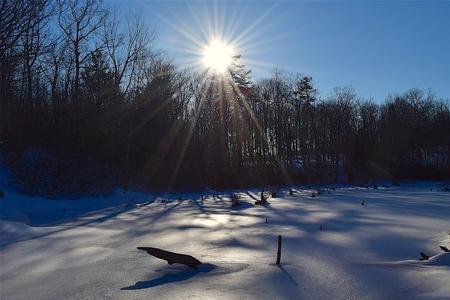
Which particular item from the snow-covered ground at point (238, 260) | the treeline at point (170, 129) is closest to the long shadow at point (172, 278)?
the snow-covered ground at point (238, 260)

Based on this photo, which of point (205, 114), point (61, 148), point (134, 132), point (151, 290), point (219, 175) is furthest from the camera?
point (205, 114)

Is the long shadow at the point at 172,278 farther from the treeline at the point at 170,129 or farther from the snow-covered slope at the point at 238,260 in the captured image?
the treeline at the point at 170,129

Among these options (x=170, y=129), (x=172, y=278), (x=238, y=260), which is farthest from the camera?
(x=170, y=129)

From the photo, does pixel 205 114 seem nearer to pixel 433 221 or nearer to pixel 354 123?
pixel 354 123

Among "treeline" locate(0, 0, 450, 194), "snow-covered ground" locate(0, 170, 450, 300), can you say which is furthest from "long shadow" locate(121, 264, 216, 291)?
"treeline" locate(0, 0, 450, 194)

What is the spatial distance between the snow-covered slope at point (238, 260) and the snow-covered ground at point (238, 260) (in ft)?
0.04

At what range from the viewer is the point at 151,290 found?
516 cm

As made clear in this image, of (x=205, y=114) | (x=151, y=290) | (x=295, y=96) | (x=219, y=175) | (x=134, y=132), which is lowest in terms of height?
(x=151, y=290)

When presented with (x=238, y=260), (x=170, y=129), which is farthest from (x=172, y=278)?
(x=170, y=129)

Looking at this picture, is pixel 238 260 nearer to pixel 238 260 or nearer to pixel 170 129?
pixel 238 260

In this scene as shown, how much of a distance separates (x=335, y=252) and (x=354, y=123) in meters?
52.6

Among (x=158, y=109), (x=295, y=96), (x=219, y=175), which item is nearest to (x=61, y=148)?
(x=158, y=109)

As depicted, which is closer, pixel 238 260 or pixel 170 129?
pixel 238 260

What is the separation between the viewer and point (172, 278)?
5.69 meters
